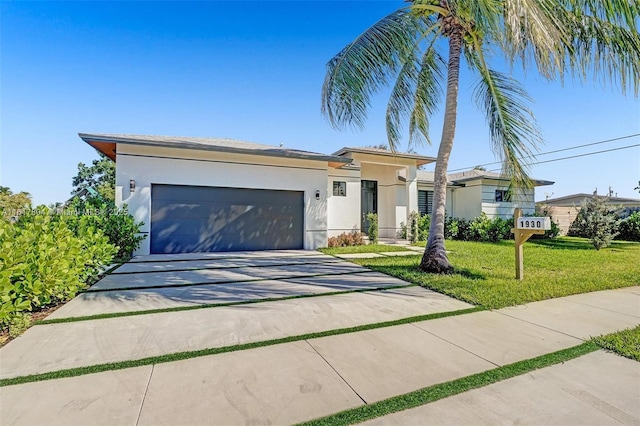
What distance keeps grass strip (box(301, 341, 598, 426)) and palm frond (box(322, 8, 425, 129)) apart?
5.92m

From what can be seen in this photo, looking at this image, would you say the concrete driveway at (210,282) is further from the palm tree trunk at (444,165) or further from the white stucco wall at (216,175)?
the white stucco wall at (216,175)

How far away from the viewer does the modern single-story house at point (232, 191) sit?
9.60m

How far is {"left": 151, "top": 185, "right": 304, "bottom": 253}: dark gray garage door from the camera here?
9.96 meters

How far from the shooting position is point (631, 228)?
15.4 metres

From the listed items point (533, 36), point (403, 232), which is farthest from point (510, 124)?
point (403, 232)

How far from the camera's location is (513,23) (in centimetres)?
430

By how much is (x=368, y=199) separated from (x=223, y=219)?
8064 millimetres

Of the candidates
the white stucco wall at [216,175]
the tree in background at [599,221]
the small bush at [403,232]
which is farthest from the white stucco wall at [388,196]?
the tree in background at [599,221]

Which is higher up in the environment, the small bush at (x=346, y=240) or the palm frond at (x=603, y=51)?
the palm frond at (x=603, y=51)

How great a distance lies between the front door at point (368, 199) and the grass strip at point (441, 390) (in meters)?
12.2

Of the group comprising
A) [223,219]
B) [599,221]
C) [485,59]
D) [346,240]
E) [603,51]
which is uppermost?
[485,59]

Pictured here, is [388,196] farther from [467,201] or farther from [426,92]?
[426,92]

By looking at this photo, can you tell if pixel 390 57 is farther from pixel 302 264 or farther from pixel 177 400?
pixel 177 400

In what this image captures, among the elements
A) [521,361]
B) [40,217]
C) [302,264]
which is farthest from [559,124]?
[40,217]
